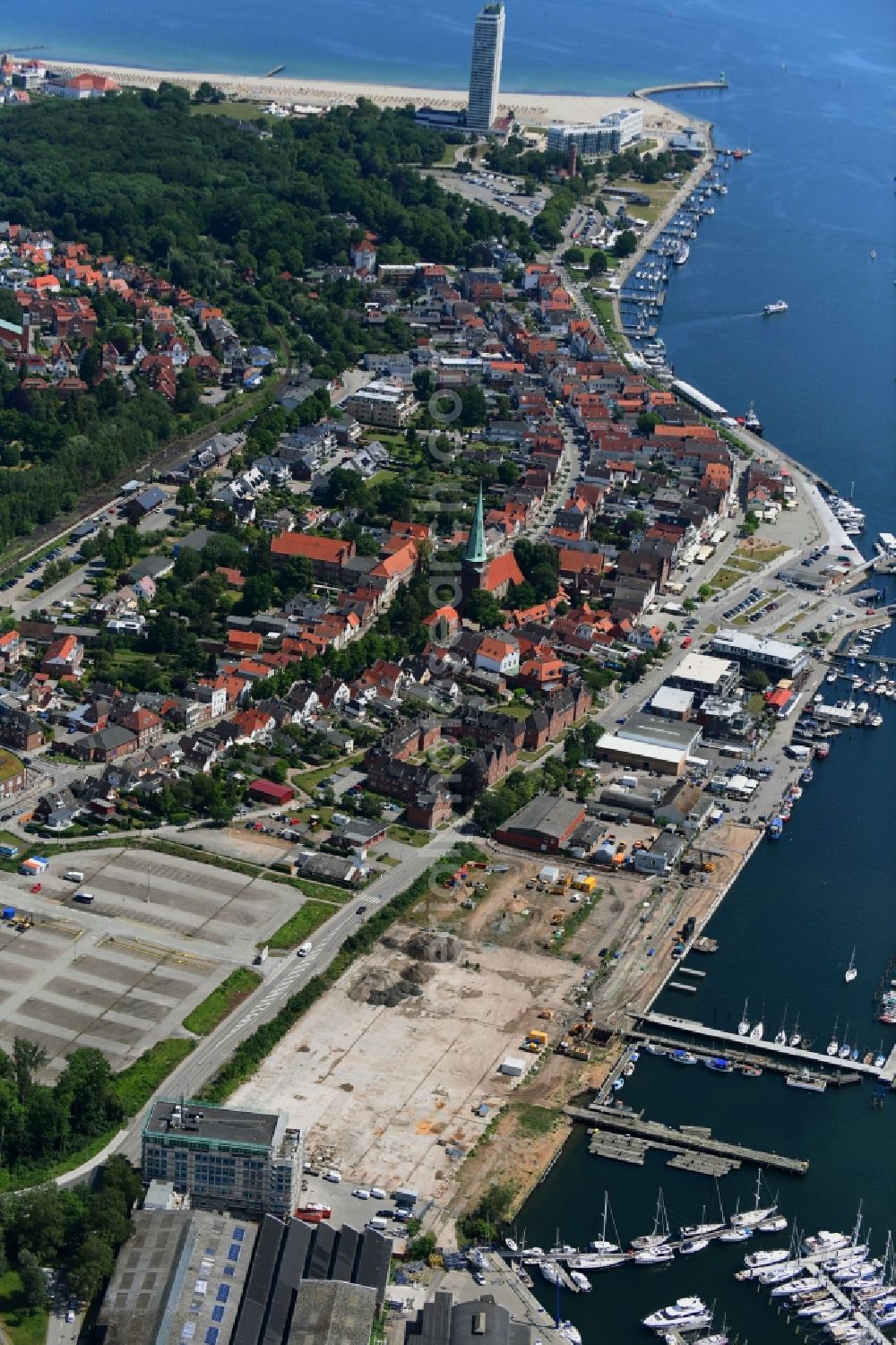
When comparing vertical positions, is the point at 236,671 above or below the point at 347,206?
below

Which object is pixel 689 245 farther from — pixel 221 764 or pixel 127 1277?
pixel 127 1277

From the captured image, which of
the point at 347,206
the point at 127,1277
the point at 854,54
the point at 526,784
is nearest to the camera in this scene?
the point at 127,1277

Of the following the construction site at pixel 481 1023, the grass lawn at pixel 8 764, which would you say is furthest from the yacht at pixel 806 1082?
the grass lawn at pixel 8 764

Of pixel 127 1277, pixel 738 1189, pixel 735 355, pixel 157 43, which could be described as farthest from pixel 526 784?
pixel 157 43

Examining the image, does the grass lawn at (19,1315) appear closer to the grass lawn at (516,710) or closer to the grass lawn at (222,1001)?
the grass lawn at (222,1001)

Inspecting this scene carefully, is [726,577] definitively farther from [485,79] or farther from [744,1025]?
[485,79]

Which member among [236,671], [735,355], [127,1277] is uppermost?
[735,355]
